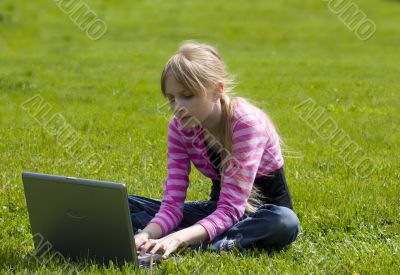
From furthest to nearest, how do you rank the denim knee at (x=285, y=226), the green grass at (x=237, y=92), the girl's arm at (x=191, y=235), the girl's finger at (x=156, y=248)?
the green grass at (x=237, y=92), the denim knee at (x=285, y=226), the girl's arm at (x=191, y=235), the girl's finger at (x=156, y=248)

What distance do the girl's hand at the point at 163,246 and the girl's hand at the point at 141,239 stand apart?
0.18 ft

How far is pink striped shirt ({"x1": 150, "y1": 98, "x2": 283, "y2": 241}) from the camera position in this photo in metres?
3.78

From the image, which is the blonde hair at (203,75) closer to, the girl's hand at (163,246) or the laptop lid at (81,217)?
the girl's hand at (163,246)

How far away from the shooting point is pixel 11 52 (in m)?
14.6

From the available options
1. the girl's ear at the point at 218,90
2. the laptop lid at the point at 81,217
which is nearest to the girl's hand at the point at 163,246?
the laptop lid at the point at 81,217

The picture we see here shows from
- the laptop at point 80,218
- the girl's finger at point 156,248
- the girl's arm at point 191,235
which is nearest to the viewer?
the laptop at point 80,218

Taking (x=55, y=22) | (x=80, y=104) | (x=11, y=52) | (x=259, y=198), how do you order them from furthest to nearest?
(x=55, y=22) → (x=11, y=52) → (x=80, y=104) → (x=259, y=198)

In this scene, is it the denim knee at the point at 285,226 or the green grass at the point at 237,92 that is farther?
the green grass at the point at 237,92

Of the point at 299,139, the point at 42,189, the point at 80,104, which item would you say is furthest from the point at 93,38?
the point at 42,189

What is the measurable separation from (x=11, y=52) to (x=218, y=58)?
11.5 m

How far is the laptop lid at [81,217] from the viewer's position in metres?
3.27

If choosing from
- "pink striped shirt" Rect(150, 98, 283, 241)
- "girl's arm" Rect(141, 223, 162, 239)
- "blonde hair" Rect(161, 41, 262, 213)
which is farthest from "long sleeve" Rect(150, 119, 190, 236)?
"blonde hair" Rect(161, 41, 262, 213)

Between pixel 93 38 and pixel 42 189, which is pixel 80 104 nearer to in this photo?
pixel 42 189

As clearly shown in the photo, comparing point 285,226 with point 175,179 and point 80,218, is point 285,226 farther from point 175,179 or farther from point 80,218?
Result: point 80,218
